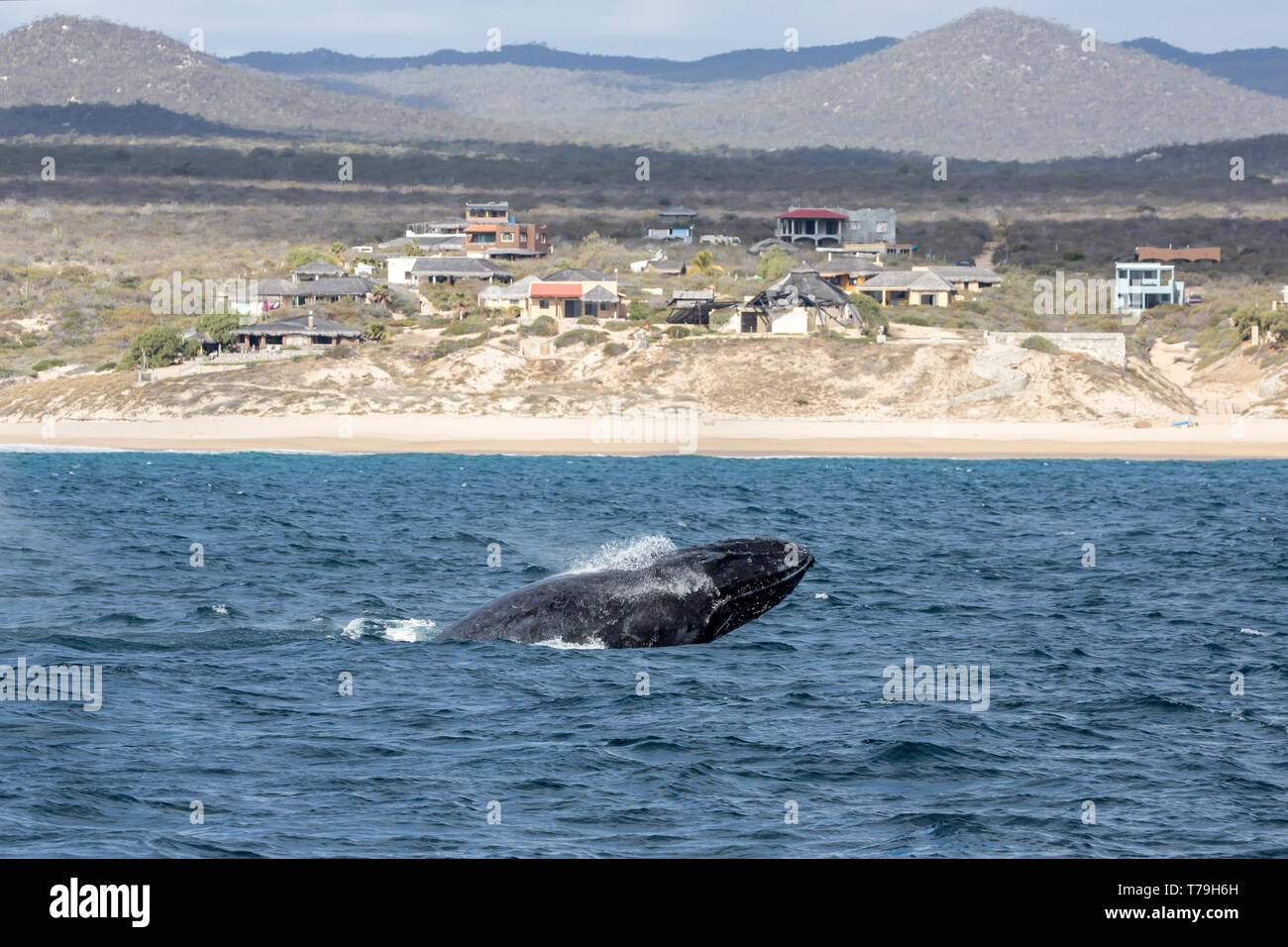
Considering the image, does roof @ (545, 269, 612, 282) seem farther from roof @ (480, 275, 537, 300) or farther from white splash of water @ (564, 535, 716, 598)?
white splash of water @ (564, 535, 716, 598)

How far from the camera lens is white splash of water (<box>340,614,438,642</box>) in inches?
933

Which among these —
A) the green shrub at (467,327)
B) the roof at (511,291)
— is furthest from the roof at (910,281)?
the green shrub at (467,327)

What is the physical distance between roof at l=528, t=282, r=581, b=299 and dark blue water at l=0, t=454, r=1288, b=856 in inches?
2695

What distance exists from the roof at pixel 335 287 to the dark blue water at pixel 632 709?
74.6 metres

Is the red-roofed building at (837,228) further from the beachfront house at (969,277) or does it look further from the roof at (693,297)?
the roof at (693,297)

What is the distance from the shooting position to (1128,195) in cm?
18450

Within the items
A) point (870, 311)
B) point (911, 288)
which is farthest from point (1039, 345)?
point (911, 288)

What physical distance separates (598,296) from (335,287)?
22323 mm

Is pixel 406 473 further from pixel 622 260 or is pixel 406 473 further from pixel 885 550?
pixel 622 260

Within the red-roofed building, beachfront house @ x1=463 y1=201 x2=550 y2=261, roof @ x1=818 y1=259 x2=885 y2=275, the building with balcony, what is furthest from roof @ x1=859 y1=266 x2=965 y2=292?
beachfront house @ x1=463 y1=201 x2=550 y2=261

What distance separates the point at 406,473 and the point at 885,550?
3287 centimetres

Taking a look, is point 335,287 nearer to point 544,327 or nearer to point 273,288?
point 273,288
